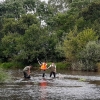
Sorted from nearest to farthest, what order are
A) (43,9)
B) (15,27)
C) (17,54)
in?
1. (17,54)
2. (15,27)
3. (43,9)

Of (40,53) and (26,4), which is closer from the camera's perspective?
(40,53)

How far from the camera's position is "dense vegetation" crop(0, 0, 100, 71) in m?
62.3

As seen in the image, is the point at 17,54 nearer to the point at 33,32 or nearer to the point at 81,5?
the point at 33,32

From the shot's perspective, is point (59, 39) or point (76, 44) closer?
point (76, 44)

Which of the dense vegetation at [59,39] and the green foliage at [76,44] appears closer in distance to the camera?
the dense vegetation at [59,39]

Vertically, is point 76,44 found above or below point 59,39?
below

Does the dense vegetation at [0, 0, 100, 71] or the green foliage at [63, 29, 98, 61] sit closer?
the dense vegetation at [0, 0, 100, 71]

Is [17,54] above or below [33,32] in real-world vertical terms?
below

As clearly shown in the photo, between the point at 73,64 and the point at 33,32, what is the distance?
44.4 feet

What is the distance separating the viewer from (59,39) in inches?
3103

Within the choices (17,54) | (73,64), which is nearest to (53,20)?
(17,54)

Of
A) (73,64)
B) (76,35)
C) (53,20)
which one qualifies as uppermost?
(53,20)

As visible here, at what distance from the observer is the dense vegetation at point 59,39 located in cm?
6232

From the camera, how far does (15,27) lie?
3152 inches
